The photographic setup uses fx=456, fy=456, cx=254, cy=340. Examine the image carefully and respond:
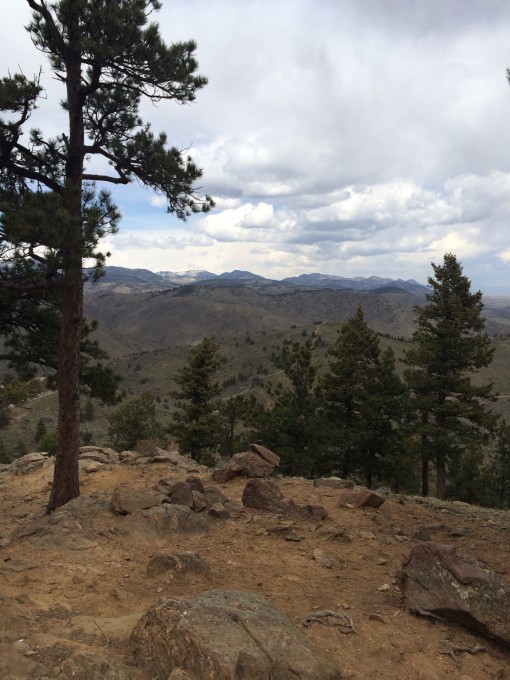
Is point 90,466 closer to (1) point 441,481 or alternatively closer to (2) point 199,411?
(2) point 199,411

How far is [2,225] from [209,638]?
7.83 metres

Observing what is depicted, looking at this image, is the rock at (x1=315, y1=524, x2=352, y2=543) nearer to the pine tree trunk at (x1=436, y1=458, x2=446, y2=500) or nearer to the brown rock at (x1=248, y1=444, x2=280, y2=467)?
the brown rock at (x1=248, y1=444, x2=280, y2=467)

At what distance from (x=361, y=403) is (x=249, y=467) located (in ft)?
43.9

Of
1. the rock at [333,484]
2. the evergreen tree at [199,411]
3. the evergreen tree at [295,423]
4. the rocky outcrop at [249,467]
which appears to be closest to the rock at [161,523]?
the rocky outcrop at [249,467]

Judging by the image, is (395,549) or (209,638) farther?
(395,549)

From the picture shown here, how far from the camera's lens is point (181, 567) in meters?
7.06

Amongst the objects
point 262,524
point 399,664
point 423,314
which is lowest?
point 262,524

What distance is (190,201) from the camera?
10.9m

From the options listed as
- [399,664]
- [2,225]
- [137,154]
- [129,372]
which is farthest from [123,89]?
[129,372]

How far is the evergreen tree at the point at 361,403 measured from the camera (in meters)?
24.6

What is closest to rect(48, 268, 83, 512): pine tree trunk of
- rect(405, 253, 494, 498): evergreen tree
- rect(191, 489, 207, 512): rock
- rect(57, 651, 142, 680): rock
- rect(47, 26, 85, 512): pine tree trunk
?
rect(47, 26, 85, 512): pine tree trunk

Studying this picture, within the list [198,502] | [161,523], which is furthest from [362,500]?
[161,523]

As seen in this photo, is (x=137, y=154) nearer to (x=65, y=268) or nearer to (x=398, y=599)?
(x=65, y=268)

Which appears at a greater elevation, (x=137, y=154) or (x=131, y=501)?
(x=137, y=154)
